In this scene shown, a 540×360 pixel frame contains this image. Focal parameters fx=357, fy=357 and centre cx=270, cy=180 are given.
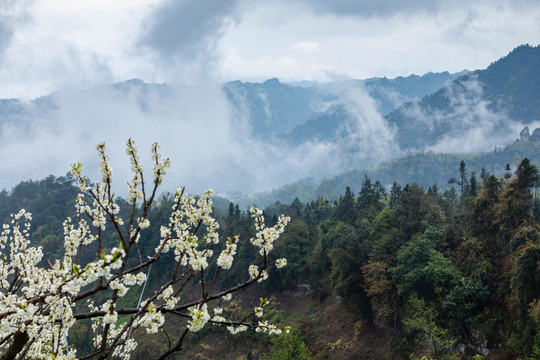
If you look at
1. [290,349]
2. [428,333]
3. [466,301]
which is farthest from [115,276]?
[290,349]

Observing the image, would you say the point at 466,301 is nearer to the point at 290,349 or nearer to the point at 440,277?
the point at 440,277

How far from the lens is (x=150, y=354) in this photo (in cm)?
4325

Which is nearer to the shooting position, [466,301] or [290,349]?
[466,301]

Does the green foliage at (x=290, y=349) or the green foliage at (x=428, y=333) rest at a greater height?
the green foliage at (x=428, y=333)

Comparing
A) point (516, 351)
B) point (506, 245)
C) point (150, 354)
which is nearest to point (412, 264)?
point (506, 245)

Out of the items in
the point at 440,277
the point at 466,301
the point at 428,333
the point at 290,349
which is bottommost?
the point at 290,349

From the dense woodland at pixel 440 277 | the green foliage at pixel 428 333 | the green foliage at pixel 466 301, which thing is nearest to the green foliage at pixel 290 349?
the dense woodland at pixel 440 277

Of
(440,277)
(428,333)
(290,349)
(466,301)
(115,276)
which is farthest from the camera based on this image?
(290,349)

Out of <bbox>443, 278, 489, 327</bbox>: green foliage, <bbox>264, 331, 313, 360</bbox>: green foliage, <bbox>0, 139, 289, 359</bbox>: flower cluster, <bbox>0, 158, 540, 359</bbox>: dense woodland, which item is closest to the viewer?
<bbox>0, 139, 289, 359</bbox>: flower cluster

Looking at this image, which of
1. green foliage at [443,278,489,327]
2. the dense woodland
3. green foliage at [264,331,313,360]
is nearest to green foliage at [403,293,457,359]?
the dense woodland

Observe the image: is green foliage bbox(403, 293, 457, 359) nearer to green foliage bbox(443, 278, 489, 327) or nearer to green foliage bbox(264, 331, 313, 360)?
green foliage bbox(443, 278, 489, 327)

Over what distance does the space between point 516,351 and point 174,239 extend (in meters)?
23.2

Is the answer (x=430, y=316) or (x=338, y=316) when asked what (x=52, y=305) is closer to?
(x=430, y=316)

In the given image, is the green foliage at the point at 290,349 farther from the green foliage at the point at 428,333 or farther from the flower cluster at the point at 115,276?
the flower cluster at the point at 115,276
